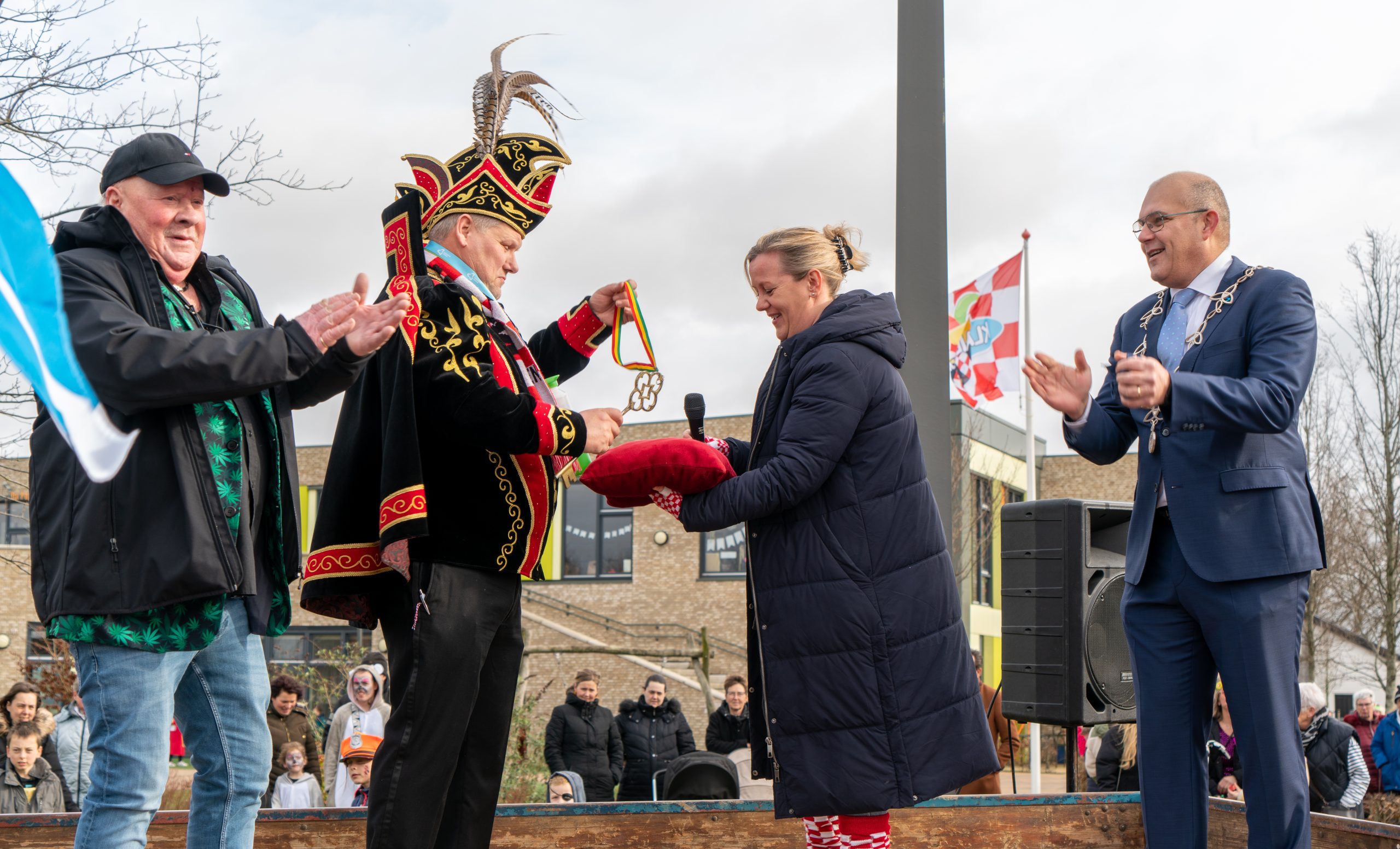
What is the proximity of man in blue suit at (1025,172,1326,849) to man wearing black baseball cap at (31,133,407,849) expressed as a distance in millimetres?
2021

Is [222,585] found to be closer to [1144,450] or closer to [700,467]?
[700,467]

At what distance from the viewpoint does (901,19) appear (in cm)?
559

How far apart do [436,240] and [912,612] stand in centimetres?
176

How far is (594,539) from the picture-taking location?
31.5 meters

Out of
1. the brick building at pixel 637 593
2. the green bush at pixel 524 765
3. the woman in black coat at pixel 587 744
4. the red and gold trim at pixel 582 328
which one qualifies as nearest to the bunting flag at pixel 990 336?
the green bush at pixel 524 765

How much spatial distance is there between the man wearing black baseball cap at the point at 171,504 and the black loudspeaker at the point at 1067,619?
3.82m

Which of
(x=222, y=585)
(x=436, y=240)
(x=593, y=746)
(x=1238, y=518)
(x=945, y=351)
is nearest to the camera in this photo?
(x=222, y=585)

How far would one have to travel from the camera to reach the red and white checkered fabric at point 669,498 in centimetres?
358

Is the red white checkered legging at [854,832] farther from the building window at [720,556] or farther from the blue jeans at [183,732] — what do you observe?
the building window at [720,556]

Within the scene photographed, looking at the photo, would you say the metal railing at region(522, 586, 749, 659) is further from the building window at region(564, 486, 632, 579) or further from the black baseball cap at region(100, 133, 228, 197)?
the black baseball cap at region(100, 133, 228, 197)

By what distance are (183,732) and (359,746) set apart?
6412mm

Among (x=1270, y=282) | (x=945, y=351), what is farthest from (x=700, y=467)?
(x=945, y=351)

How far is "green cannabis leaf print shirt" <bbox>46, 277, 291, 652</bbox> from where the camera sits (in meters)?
2.77

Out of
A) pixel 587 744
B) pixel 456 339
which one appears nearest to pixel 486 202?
pixel 456 339
